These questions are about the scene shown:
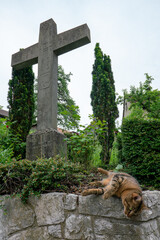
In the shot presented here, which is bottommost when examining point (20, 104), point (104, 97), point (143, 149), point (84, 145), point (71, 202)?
point (71, 202)

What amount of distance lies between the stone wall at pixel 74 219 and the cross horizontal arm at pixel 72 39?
3530 mm

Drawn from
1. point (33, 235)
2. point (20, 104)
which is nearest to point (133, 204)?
point (33, 235)

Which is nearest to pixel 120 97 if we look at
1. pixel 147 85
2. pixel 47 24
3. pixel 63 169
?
pixel 147 85

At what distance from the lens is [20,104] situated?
5.38 metres

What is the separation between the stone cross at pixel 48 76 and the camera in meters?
4.04

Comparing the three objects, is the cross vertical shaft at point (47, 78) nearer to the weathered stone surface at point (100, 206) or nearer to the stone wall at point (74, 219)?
the stone wall at point (74, 219)

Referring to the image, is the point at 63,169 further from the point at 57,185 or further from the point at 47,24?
the point at 47,24

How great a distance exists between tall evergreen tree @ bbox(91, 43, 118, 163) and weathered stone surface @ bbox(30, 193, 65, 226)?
265 centimetres

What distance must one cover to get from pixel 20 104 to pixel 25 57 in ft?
4.43

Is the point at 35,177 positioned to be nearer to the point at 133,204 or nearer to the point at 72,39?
the point at 133,204

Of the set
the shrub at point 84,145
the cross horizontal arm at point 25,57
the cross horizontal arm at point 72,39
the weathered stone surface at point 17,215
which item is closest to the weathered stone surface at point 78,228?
the weathered stone surface at point 17,215

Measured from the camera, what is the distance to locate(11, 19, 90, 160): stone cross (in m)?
4.04

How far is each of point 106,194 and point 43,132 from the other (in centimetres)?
242

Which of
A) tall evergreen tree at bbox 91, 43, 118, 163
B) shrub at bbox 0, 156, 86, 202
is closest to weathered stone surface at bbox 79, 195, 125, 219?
shrub at bbox 0, 156, 86, 202
